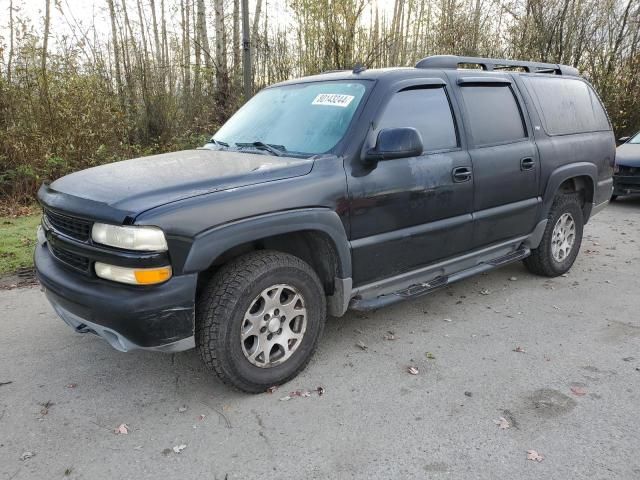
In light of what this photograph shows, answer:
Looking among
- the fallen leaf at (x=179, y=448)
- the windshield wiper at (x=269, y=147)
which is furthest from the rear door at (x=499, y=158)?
the fallen leaf at (x=179, y=448)

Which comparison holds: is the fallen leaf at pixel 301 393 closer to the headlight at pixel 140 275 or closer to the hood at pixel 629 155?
the headlight at pixel 140 275

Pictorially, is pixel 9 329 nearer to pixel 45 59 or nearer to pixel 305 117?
pixel 305 117

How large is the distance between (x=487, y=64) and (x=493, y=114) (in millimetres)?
569

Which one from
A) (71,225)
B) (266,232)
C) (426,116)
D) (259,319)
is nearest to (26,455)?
(71,225)

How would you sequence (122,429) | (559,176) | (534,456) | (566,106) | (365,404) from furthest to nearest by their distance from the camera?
(566,106) < (559,176) < (365,404) < (122,429) < (534,456)

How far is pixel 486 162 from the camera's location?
3.90 m

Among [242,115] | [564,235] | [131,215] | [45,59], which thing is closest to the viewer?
[131,215]

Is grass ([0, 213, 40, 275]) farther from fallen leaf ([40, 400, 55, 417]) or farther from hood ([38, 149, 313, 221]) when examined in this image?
fallen leaf ([40, 400, 55, 417])

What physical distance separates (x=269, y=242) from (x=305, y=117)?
3.34 ft

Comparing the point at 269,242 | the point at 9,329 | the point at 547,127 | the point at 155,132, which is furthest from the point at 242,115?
the point at 155,132

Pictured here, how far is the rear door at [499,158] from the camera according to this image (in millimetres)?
3888

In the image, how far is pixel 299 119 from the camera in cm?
355

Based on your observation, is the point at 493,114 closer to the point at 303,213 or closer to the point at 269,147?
the point at 269,147

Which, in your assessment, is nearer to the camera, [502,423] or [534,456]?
[534,456]
